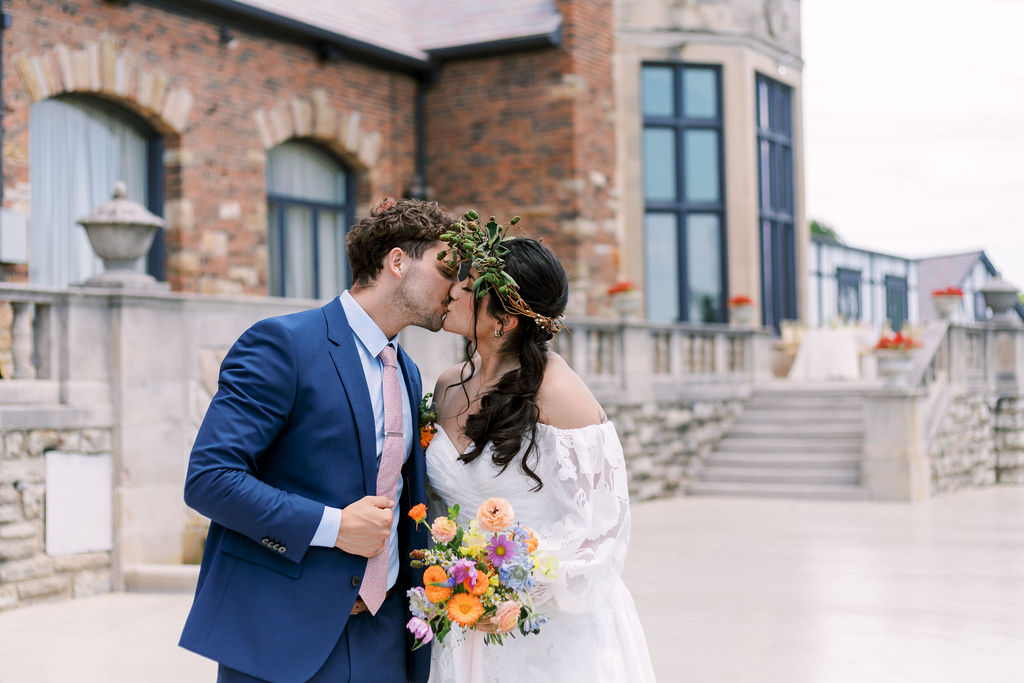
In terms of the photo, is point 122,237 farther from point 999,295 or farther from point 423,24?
point 999,295

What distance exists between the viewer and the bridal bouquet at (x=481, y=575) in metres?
2.60

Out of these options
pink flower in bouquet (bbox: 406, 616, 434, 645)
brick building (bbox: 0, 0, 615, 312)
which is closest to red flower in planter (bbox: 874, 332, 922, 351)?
brick building (bbox: 0, 0, 615, 312)

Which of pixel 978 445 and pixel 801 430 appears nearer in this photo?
pixel 801 430

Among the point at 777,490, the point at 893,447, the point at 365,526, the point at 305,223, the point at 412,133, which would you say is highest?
the point at 412,133

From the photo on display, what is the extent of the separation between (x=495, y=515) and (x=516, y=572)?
0.15 meters

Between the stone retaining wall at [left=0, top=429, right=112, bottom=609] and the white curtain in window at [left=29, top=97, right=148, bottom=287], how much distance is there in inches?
161

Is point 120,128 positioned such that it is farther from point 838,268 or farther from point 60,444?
point 838,268

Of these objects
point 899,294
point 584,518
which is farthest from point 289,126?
point 899,294

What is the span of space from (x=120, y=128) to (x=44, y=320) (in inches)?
202

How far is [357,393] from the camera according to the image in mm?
2689

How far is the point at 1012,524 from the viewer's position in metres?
11.5

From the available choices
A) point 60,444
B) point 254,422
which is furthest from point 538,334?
point 60,444

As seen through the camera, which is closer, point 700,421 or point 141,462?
point 141,462

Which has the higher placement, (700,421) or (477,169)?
(477,169)
